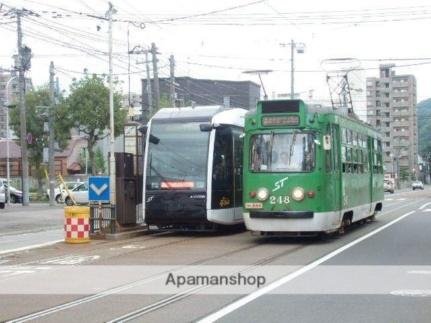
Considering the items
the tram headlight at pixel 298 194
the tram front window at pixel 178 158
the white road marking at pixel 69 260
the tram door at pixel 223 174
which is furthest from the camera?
the tram door at pixel 223 174

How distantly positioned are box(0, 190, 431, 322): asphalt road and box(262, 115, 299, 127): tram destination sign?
112 inches

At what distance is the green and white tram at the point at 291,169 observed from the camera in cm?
1636

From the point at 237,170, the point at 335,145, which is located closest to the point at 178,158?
the point at 237,170

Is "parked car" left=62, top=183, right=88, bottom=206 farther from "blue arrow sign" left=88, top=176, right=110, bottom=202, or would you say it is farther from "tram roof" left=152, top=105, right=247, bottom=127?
"blue arrow sign" left=88, top=176, right=110, bottom=202

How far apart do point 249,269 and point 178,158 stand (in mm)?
7191

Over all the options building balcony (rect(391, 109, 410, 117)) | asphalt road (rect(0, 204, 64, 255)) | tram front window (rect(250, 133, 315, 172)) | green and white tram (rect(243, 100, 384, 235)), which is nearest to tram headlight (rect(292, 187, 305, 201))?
green and white tram (rect(243, 100, 384, 235))

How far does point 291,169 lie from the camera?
54.3 ft

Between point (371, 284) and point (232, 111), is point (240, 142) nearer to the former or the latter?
point (232, 111)

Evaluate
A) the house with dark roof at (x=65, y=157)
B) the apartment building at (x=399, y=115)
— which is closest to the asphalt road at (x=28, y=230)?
the house with dark roof at (x=65, y=157)

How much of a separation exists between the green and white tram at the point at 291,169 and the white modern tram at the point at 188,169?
2.13 meters

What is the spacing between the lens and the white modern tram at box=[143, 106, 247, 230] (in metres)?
18.9

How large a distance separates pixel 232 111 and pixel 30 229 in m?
9.94

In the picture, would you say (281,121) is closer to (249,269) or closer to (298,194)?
(298,194)

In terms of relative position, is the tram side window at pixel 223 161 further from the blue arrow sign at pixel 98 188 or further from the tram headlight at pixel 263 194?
the blue arrow sign at pixel 98 188
